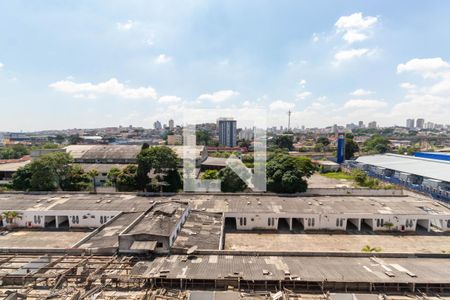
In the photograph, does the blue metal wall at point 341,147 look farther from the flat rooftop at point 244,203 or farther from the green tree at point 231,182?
the green tree at point 231,182

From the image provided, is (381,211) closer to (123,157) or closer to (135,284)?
(135,284)

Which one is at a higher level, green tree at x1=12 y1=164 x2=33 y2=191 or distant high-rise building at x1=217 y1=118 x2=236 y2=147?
distant high-rise building at x1=217 y1=118 x2=236 y2=147

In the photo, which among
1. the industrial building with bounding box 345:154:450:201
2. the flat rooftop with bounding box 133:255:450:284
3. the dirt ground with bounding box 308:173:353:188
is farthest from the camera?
the dirt ground with bounding box 308:173:353:188

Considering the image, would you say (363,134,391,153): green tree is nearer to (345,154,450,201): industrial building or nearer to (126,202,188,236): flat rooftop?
(345,154,450,201): industrial building

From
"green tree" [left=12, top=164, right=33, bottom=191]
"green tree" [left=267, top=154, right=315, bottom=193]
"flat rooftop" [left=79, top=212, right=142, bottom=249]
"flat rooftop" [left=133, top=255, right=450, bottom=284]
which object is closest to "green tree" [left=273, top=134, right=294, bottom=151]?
"green tree" [left=267, top=154, right=315, bottom=193]

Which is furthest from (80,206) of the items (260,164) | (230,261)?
(260,164)

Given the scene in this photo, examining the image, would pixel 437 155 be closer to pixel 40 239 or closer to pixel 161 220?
pixel 161 220

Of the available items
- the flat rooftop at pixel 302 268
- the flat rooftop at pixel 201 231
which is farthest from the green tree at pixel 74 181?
the flat rooftop at pixel 302 268
